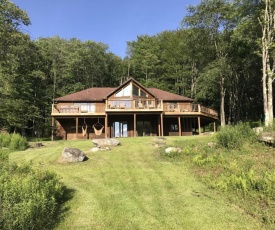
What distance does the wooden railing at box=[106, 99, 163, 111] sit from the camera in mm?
24906

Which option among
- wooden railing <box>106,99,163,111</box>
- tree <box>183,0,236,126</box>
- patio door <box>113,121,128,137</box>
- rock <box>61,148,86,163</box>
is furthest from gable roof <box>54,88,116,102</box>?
rock <box>61,148,86,163</box>

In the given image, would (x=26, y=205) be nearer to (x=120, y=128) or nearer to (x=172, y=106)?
(x=120, y=128)

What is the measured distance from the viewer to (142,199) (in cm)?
815

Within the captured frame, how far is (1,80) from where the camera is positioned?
26.8 meters

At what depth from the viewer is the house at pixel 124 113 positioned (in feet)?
83.1

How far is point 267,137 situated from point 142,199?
7.34 metres

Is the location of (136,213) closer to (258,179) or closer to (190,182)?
(190,182)

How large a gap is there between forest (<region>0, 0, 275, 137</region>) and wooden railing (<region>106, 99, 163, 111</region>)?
6.74 metres

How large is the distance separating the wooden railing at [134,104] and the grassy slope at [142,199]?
478 inches

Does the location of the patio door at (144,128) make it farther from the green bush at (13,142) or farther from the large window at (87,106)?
the green bush at (13,142)

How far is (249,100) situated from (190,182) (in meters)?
31.5

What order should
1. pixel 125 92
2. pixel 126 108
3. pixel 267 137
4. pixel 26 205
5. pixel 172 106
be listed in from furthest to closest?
pixel 172 106 < pixel 125 92 < pixel 126 108 < pixel 267 137 < pixel 26 205

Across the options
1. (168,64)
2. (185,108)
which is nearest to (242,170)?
(185,108)

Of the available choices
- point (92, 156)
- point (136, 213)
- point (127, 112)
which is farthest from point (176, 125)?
point (136, 213)
